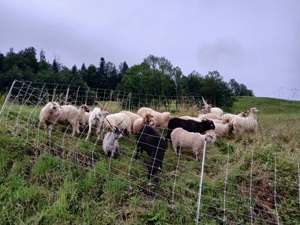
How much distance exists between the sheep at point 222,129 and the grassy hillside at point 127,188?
184 centimetres

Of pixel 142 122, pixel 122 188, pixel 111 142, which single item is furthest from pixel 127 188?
pixel 142 122

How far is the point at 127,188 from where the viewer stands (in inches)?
185

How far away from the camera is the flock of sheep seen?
5.82 m

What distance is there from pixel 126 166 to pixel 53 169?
4.79 feet

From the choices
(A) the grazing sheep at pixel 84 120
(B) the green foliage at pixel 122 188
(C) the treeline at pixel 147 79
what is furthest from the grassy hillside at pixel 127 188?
(C) the treeline at pixel 147 79

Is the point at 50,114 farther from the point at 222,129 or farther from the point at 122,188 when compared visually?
the point at 222,129

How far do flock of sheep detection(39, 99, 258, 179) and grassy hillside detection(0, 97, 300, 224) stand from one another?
40 centimetres

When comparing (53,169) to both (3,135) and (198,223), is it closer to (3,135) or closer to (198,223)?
(3,135)

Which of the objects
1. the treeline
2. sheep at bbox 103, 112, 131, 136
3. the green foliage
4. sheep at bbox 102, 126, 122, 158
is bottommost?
the green foliage

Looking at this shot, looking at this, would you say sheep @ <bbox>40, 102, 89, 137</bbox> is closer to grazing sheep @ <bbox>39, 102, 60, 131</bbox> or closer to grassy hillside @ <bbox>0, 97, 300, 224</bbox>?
grazing sheep @ <bbox>39, 102, 60, 131</bbox>

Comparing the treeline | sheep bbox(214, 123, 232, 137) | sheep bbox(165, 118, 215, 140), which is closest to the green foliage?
sheep bbox(165, 118, 215, 140)

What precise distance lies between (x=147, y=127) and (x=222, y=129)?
290 cm

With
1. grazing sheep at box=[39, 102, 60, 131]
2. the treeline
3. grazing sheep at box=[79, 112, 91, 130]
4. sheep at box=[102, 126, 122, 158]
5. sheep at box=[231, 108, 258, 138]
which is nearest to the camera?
sheep at box=[102, 126, 122, 158]

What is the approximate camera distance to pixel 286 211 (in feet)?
14.6
